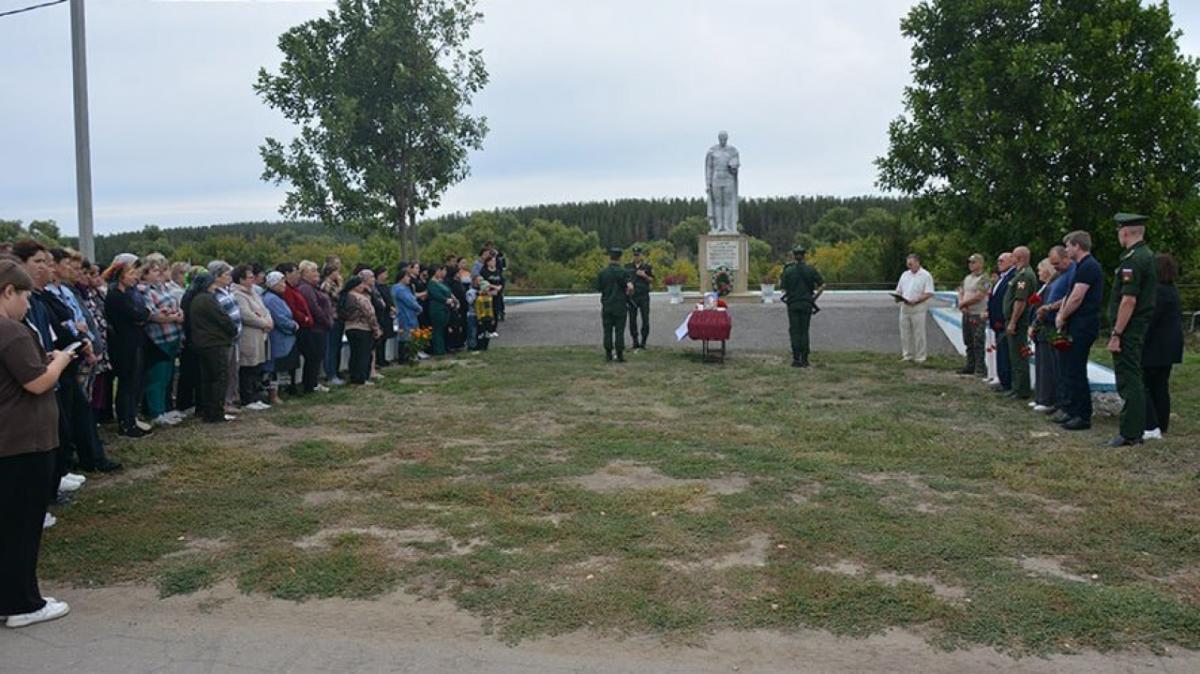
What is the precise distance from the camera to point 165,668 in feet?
13.3

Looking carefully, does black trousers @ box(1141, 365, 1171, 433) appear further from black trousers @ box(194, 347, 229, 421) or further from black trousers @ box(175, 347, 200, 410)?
black trousers @ box(175, 347, 200, 410)

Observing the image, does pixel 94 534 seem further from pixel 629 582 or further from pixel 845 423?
pixel 845 423

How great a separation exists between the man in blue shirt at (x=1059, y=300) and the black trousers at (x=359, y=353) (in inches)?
310

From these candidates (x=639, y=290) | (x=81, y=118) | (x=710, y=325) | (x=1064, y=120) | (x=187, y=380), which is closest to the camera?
(x=187, y=380)

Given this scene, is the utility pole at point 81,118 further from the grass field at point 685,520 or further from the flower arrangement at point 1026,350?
the flower arrangement at point 1026,350

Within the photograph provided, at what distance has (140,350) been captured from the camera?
8.77 metres

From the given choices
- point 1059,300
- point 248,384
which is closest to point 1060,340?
point 1059,300

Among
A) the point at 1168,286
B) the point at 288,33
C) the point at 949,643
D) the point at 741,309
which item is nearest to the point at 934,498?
the point at 949,643

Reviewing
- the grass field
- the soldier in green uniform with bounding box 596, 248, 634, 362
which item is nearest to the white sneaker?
the grass field

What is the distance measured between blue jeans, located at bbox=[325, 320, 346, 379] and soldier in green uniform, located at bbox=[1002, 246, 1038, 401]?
7.97 metres

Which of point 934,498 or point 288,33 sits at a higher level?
point 288,33

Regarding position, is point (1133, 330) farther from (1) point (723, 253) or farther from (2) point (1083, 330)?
(1) point (723, 253)

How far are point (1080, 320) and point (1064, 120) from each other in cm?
1134

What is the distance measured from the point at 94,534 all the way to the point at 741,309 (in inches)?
654
